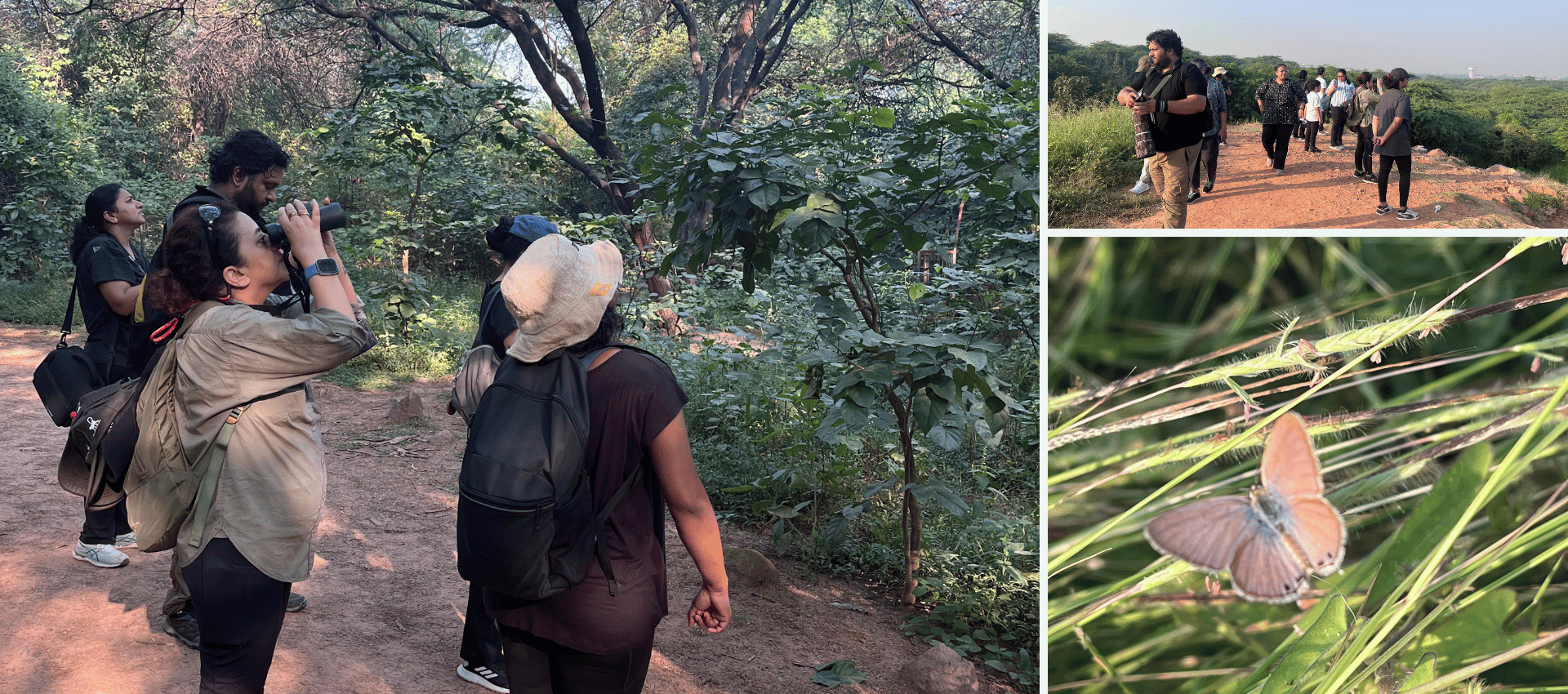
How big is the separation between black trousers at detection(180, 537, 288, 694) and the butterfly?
1741mm

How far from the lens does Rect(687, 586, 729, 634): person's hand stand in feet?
5.45

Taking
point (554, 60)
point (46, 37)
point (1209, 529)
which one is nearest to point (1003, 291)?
point (1209, 529)

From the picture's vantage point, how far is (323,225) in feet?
6.63

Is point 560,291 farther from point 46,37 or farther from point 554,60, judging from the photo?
point 46,37

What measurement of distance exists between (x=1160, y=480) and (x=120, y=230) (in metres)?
3.41

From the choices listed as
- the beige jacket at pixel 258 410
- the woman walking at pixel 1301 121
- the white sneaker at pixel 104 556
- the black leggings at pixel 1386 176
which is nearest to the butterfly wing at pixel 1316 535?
the black leggings at pixel 1386 176

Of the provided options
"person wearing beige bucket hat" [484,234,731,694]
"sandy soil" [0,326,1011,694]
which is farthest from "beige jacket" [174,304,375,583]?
"sandy soil" [0,326,1011,694]

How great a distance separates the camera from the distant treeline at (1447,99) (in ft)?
3.61

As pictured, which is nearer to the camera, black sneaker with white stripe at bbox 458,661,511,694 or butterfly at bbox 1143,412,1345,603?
butterfly at bbox 1143,412,1345,603

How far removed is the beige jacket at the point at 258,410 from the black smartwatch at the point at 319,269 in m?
0.09

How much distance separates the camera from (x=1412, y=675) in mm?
994

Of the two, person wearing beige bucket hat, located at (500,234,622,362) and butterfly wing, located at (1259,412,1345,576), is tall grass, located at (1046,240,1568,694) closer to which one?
butterfly wing, located at (1259,412,1345,576)

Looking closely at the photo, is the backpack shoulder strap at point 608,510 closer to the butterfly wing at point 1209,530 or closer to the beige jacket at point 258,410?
the beige jacket at point 258,410

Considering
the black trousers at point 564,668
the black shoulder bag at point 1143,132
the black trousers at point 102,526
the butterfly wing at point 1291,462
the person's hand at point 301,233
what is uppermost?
the black shoulder bag at point 1143,132
